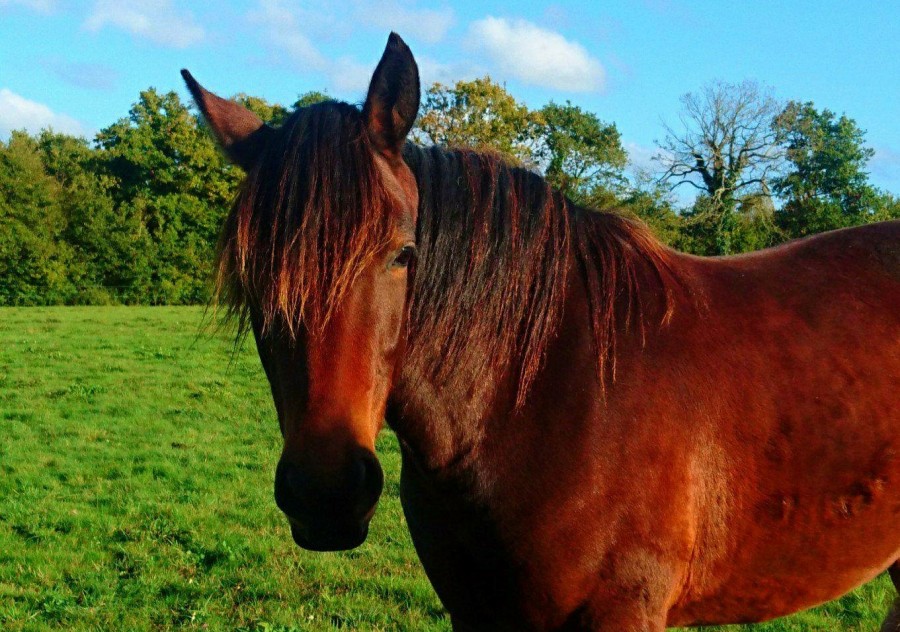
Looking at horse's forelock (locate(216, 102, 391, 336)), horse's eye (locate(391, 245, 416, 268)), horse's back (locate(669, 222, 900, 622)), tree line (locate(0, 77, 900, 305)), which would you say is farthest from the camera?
tree line (locate(0, 77, 900, 305))

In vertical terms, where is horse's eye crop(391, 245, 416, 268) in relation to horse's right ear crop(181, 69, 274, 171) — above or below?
below

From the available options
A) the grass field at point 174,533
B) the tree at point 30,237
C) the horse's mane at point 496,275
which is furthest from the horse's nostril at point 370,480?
the tree at point 30,237

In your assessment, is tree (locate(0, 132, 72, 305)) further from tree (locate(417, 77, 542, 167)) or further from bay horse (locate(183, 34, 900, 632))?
bay horse (locate(183, 34, 900, 632))

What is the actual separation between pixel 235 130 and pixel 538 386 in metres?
1.25

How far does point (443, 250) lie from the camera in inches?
86.4

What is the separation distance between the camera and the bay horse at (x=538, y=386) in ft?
6.04

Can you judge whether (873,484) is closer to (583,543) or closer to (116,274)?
(583,543)

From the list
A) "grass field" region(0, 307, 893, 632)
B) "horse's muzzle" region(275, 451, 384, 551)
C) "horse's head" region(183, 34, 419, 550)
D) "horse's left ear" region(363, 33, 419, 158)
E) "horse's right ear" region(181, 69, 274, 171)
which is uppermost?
"horse's left ear" region(363, 33, 419, 158)

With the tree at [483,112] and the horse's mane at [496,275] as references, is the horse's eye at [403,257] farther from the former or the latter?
the tree at [483,112]

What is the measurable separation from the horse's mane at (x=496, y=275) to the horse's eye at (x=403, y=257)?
0.42ft

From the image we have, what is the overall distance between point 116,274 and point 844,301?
33.2 meters

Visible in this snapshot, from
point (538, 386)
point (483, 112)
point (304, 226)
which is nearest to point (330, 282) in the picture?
point (304, 226)

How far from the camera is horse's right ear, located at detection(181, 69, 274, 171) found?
2219mm

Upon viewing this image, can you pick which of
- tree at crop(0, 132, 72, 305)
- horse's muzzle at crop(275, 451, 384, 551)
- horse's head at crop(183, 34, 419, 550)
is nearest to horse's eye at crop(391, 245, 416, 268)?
horse's head at crop(183, 34, 419, 550)
